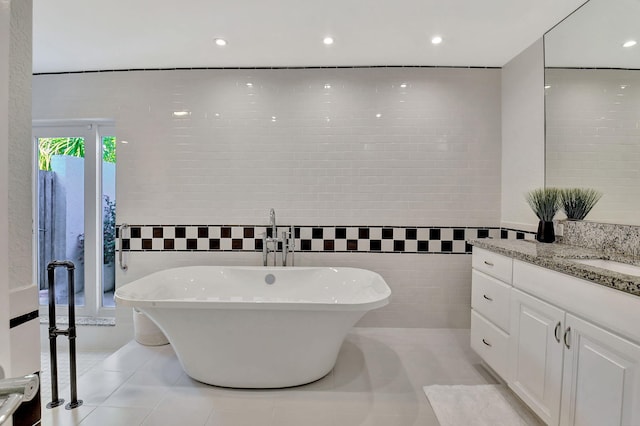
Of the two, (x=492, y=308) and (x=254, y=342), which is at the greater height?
(x=492, y=308)

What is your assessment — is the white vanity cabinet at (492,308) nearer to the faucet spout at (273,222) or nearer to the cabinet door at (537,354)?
the cabinet door at (537,354)

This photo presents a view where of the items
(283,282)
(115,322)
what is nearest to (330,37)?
(283,282)

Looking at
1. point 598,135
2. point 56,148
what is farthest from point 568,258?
point 56,148

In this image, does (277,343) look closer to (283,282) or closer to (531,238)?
(283,282)

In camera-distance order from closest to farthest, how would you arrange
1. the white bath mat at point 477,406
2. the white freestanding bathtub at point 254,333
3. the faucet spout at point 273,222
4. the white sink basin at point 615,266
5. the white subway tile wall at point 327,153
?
the white sink basin at point 615,266, the white bath mat at point 477,406, the white freestanding bathtub at point 254,333, the faucet spout at point 273,222, the white subway tile wall at point 327,153

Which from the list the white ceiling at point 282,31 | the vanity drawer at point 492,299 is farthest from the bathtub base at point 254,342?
the white ceiling at point 282,31

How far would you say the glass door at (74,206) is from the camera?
3203mm

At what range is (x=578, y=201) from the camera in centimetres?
219

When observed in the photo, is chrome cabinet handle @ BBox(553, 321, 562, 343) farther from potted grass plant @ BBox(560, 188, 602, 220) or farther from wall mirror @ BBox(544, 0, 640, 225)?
potted grass plant @ BBox(560, 188, 602, 220)

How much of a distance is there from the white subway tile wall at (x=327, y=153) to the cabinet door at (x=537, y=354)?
1.18 meters

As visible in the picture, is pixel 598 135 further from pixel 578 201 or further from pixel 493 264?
pixel 493 264

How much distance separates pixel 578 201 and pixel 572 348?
3.83ft

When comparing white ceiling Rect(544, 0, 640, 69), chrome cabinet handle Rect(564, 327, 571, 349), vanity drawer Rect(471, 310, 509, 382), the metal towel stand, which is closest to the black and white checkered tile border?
vanity drawer Rect(471, 310, 509, 382)

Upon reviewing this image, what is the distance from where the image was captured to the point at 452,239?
304 cm
